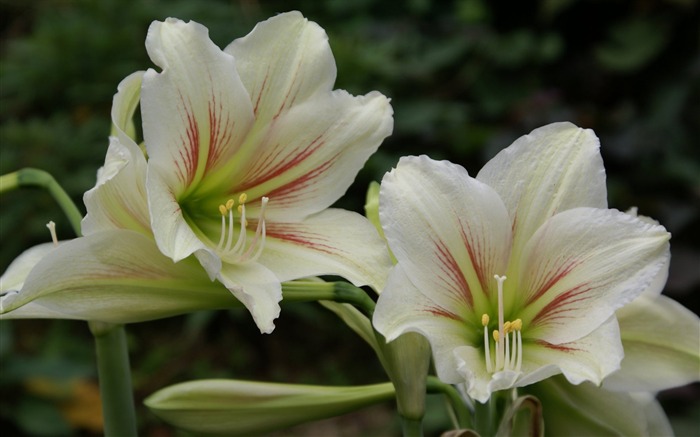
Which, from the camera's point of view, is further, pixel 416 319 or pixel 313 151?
pixel 313 151

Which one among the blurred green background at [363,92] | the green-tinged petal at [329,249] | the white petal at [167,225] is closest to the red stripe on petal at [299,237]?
the green-tinged petal at [329,249]

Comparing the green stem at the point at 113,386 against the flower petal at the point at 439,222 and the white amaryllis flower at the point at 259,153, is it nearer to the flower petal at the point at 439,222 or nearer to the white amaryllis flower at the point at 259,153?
the white amaryllis flower at the point at 259,153

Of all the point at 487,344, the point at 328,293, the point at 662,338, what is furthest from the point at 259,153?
the point at 662,338

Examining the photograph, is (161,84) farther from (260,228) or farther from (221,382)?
(221,382)

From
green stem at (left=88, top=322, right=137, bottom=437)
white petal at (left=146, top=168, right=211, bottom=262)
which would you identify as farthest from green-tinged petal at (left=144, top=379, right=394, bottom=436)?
white petal at (left=146, top=168, right=211, bottom=262)

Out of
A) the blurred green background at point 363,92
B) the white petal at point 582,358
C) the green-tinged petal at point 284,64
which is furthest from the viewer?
the blurred green background at point 363,92

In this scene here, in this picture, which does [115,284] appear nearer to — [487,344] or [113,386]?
Result: [113,386]

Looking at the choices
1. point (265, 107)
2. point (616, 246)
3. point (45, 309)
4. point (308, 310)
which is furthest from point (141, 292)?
point (308, 310)
